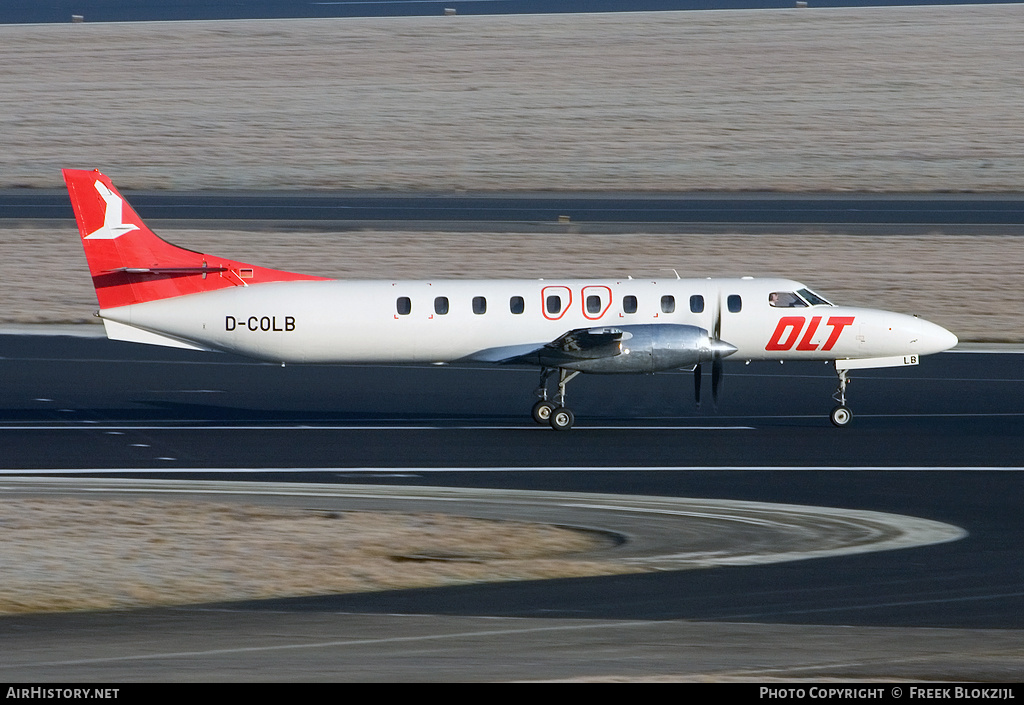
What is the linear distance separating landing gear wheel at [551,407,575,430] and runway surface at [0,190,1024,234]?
1837 cm

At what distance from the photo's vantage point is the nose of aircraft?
23.2 metres

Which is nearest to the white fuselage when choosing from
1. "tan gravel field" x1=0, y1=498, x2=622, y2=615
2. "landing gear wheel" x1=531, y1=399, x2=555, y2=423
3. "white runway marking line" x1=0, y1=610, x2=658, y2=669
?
"landing gear wheel" x1=531, y1=399, x2=555, y2=423

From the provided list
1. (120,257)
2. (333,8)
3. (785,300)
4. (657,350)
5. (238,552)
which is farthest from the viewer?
(333,8)

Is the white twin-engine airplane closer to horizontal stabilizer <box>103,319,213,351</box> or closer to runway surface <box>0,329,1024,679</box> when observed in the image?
horizontal stabilizer <box>103,319,213,351</box>

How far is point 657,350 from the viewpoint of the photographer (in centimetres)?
2197

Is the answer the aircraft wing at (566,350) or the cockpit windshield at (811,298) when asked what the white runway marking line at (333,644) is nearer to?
the aircraft wing at (566,350)

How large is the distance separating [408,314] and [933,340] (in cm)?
901

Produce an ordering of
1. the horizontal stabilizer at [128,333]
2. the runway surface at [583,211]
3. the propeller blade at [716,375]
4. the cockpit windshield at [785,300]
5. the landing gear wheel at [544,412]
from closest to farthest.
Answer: the propeller blade at [716,375] → the landing gear wheel at [544,412] → the horizontal stabilizer at [128,333] → the cockpit windshield at [785,300] → the runway surface at [583,211]

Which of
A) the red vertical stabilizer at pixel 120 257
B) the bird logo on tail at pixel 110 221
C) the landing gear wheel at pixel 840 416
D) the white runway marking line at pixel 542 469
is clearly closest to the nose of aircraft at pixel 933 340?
the landing gear wheel at pixel 840 416

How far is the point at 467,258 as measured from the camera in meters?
37.2

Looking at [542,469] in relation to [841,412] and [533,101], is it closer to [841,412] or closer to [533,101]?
[841,412]

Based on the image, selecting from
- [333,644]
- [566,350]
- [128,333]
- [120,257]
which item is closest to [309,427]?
[128,333]

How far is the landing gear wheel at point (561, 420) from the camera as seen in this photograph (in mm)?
22219

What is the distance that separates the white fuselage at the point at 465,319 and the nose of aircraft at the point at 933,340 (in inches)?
1.5
